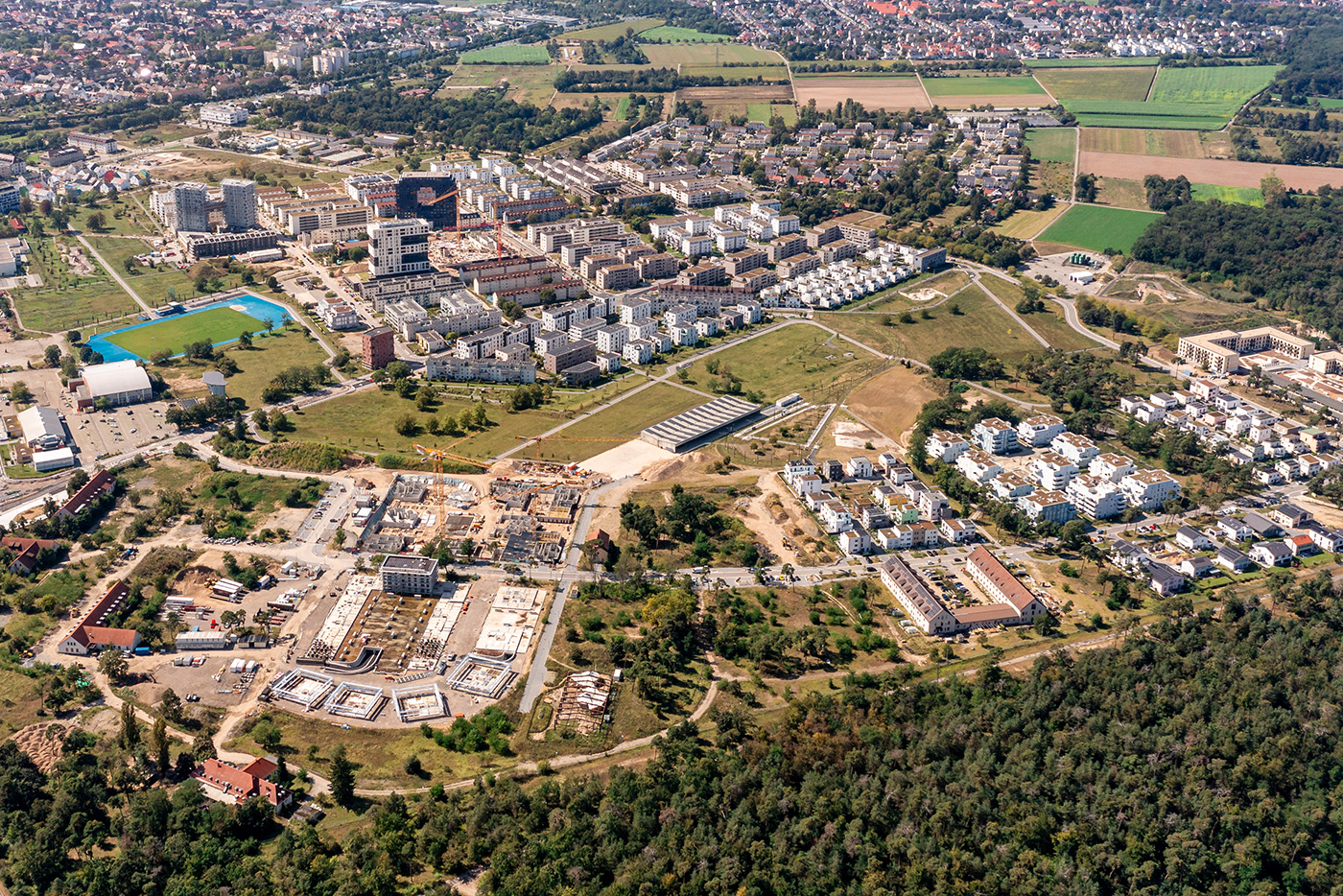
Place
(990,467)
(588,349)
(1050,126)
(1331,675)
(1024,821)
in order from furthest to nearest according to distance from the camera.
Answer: (1050,126)
(588,349)
(990,467)
(1331,675)
(1024,821)

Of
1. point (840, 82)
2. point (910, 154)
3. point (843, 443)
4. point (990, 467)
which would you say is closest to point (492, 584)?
point (843, 443)

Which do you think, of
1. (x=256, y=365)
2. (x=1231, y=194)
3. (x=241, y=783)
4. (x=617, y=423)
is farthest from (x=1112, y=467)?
(x=1231, y=194)

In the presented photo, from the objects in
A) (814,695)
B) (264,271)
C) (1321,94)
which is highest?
(1321,94)

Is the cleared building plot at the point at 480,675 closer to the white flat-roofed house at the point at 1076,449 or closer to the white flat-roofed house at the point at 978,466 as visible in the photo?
the white flat-roofed house at the point at 978,466

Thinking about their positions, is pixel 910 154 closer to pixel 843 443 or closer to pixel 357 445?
pixel 843 443

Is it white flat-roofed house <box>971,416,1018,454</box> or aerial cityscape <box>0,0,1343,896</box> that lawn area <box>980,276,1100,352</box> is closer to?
aerial cityscape <box>0,0,1343,896</box>

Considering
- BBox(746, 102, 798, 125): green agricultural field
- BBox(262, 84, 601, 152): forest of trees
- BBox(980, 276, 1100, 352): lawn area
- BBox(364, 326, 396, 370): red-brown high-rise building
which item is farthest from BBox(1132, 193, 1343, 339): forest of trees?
BBox(262, 84, 601, 152): forest of trees

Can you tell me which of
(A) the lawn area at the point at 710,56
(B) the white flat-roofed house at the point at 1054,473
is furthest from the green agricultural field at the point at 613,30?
(B) the white flat-roofed house at the point at 1054,473
